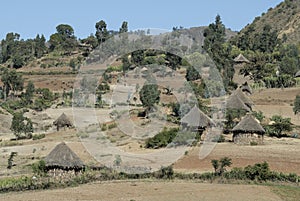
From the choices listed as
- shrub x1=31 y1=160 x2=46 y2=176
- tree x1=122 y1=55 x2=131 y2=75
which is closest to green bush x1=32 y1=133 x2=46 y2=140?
shrub x1=31 y1=160 x2=46 y2=176

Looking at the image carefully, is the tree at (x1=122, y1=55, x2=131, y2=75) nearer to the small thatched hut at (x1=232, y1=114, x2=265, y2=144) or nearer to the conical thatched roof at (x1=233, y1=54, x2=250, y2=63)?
the conical thatched roof at (x1=233, y1=54, x2=250, y2=63)

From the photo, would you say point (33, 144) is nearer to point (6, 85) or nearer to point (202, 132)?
point (202, 132)

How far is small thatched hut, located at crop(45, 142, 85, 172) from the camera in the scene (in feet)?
99.3

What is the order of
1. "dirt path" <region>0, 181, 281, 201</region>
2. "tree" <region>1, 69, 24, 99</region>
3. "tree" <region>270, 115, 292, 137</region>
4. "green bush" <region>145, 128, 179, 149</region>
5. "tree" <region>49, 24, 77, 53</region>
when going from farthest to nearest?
1. "tree" <region>49, 24, 77, 53</region>
2. "tree" <region>1, 69, 24, 99</region>
3. "tree" <region>270, 115, 292, 137</region>
4. "green bush" <region>145, 128, 179, 149</region>
5. "dirt path" <region>0, 181, 281, 201</region>

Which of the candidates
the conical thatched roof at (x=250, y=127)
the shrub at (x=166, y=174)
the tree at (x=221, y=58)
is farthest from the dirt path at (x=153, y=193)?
the tree at (x=221, y=58)

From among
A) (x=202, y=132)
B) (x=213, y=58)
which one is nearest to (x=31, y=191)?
(x=202, y=132)

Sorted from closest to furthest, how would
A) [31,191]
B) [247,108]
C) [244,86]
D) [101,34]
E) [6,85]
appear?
[31,191] < [247,108] < [244,86] < [6,85] < [101,34]

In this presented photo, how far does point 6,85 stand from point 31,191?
49.9m

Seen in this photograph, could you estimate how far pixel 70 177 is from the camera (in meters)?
30.3

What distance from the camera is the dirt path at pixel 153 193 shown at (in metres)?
25.4

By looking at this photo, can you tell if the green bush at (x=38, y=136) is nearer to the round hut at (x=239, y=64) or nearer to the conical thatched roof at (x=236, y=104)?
the conical thatched roof at (x=236, y=104)

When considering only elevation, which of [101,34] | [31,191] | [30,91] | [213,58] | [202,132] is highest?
[101,34]

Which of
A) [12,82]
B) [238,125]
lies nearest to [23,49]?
[12,82]

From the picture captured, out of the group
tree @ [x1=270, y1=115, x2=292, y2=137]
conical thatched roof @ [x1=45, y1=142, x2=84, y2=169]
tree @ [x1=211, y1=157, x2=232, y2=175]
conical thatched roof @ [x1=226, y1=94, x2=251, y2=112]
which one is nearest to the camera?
conical thatched roof @ [x1=45, y1=142, x2=84, y2=169]
